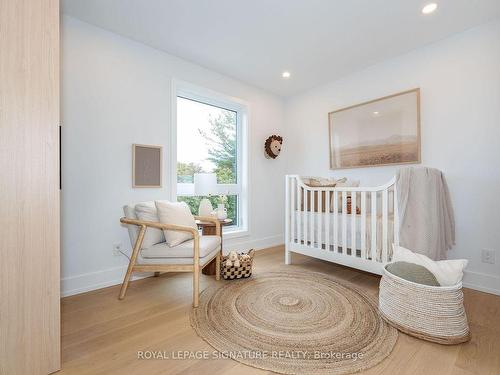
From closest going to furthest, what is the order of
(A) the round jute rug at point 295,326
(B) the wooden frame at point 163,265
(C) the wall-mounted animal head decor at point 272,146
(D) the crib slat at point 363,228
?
(A) the round jute rug at point 295,326
(B) the wooden frame at point 163,265
(D) the crib slat at point 363,228
(C) the wall-mounted animal head decor at point 272,146

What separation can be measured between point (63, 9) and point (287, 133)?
2956 mm

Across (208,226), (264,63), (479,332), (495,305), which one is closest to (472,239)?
(495,305)

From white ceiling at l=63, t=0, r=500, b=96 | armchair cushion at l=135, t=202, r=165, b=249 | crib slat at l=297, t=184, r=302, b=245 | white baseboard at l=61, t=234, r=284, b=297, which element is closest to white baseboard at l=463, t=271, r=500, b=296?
crib slat at l=297, t=184, r=302, b=245

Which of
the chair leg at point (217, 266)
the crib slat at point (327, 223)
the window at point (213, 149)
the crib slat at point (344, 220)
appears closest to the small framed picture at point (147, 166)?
the window at point (213, 149)

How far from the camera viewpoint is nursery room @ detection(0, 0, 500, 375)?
1.15 meters

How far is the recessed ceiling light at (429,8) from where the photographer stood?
1982 mm

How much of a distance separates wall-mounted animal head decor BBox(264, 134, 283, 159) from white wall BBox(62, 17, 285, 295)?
140 cm

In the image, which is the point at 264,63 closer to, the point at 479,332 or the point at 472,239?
the point at 472,239

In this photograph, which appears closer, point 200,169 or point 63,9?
point 63,9

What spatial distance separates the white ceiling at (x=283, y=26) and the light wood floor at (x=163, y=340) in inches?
92.5

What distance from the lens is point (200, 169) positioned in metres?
3.16

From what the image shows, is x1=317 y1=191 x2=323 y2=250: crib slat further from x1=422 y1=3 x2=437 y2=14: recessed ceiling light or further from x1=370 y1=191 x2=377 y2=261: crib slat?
x1=422 y1=3 x2=437 y2=14: recessed ceiling light

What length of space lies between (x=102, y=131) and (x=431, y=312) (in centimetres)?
282

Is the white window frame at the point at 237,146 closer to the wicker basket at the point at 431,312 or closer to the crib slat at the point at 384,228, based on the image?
the crib slat at the point at 384,228
